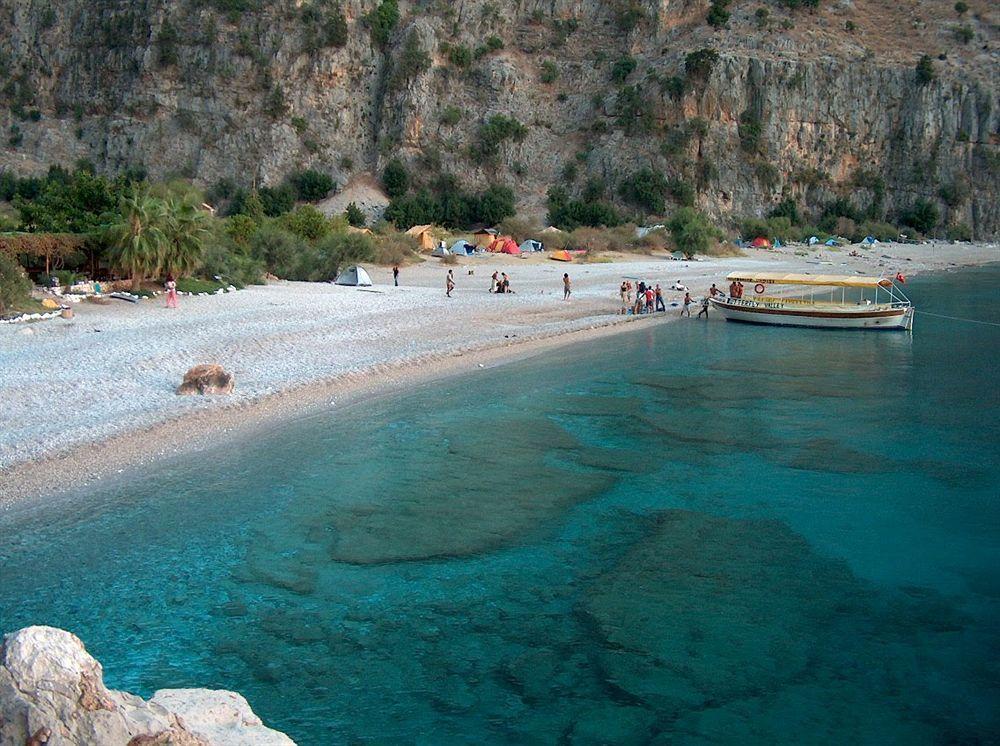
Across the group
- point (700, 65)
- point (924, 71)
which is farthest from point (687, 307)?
point (924, 71)

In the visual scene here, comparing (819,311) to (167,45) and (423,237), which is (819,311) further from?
(167,45)

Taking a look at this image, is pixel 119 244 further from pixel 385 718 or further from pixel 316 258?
pixel 385 718

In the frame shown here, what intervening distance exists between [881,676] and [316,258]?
36.0 m

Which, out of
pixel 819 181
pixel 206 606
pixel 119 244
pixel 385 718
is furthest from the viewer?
pixel 819 181

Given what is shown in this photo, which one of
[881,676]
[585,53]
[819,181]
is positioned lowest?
[881,676]

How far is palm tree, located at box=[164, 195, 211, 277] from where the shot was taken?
1300 inches

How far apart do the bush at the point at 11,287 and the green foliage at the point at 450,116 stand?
184 feet

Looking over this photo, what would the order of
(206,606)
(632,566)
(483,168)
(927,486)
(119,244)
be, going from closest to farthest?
(206,606) → (632,566) → (927,486) → (119,244) → (483,168)

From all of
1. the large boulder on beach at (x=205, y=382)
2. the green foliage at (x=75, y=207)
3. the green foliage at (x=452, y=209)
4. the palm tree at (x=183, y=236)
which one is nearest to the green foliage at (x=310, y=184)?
the green foliage at (x=452, y=209)

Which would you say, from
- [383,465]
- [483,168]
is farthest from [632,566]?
[483,168]

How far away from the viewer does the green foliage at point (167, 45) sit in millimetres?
78438

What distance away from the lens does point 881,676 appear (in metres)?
9.84

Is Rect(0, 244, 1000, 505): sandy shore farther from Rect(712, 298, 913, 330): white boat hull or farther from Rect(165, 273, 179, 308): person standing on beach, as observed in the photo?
Rect(712, 298, 913, 330): white boat hull

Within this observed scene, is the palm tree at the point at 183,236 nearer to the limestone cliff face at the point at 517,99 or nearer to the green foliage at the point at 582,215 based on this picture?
the green foliage at the point at 582,215
